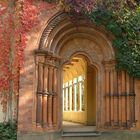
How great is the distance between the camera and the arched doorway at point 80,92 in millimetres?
18328

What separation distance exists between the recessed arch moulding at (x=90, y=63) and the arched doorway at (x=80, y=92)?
0.58m

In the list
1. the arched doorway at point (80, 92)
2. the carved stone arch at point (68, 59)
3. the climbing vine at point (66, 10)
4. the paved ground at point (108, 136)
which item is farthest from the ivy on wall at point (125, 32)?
the paved ground at point (108, 136)

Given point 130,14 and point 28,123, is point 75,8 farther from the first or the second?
point 28,123

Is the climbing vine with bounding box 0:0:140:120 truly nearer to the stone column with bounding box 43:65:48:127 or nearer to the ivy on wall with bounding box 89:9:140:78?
the ivy on wall with bounding box 89:9:140:78

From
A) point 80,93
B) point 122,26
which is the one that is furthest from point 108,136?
point 80,93

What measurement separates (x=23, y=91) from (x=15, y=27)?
2231 millimetres

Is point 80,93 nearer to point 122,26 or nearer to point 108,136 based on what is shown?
point 108,136

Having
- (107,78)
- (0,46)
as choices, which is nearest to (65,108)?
(107,78)

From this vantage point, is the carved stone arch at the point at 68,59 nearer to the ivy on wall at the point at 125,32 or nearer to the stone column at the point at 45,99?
the stone column at the point at 45,99

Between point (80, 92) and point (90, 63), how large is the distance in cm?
Result: 620

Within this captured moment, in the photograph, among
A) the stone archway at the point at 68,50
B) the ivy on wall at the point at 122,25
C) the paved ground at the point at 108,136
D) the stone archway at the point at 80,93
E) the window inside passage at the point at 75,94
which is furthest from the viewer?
the window inside passage at the point at 75,94

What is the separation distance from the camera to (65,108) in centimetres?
2612

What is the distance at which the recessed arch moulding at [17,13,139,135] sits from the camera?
13.4 metres

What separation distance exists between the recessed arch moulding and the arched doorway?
1.90 ft
